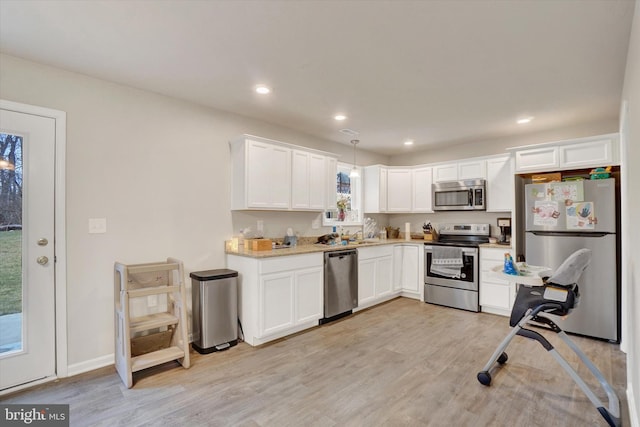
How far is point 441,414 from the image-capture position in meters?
2.08

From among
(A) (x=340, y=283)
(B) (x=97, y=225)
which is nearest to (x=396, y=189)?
(A) (x=340, y=283)

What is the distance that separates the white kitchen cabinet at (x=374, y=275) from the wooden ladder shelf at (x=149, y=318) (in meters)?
2.27

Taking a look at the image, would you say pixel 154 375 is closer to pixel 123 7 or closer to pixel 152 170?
pixel 152 170

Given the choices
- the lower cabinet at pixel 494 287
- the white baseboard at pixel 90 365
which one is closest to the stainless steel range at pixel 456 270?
the lower cabinet at pixel 494 287

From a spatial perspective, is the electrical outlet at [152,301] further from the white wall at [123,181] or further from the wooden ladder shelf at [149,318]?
the white wall at [123,181]

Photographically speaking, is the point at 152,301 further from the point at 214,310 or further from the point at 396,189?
the point at 396,189

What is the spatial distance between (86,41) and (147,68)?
0.44 metres

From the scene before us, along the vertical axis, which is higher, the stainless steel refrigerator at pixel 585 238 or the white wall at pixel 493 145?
the white wall at pixel 493 145

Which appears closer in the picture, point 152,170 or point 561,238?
point 152,170

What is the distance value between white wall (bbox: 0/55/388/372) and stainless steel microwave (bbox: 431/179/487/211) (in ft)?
10.6

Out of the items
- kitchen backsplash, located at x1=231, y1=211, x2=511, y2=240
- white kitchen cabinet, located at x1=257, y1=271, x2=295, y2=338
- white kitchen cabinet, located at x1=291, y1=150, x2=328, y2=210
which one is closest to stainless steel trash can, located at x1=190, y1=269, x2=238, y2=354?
white kitchen cabinet, located at x1=257, y1=271, x2=295, y2=338

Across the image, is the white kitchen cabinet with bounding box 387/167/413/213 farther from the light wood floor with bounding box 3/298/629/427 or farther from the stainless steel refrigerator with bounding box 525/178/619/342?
the light wood floor with bounding box 3/298/629/427

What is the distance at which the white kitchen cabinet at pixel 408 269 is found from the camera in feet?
15.9

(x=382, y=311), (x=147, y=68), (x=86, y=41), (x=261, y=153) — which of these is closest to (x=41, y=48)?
(x=86, y=41)
